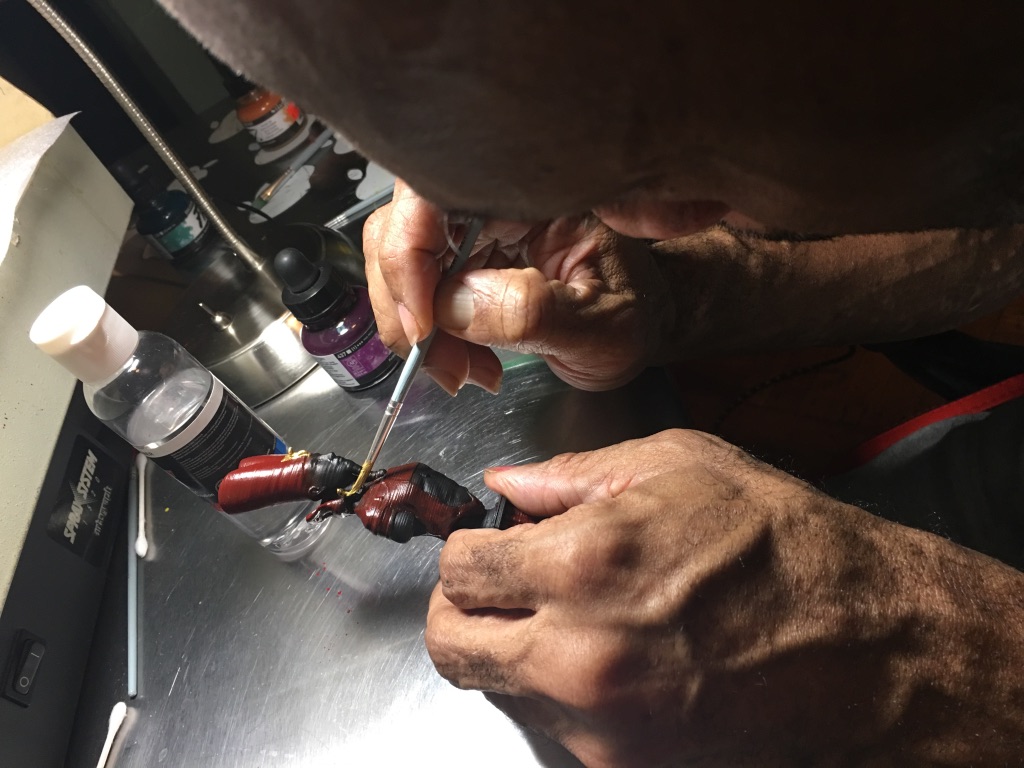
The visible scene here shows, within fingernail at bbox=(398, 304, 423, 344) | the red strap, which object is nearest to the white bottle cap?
fingernail at bbox=(398, 304, 423, 344)

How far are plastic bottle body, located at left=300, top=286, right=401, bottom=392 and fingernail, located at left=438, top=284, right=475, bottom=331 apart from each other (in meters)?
0.18

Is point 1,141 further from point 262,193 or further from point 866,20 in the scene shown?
point 866,20

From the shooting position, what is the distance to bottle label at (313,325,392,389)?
0.72 m

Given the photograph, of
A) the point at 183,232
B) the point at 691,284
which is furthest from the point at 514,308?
the point at 183,232

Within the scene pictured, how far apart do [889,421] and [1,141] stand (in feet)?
3.75

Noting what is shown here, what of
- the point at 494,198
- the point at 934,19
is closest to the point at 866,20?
the point at 934,19

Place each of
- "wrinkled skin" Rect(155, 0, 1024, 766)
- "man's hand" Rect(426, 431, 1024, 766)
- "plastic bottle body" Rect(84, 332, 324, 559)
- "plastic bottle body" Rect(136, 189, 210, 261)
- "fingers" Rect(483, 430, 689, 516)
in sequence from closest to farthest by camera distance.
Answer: "wrinkled skin" Rect(155, 0, 1024, 766) < "man's hand" Rect(426, 431, 1024, 766) < "fingers" Rect(483, 430, 689, 516) < "plastic bottle body" Rect(84, 332, 324, 559) < "plastic bottle body" Rect(136, 189, 210, 261)

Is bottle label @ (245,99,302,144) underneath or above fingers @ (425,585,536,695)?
above

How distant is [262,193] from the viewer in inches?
39.0

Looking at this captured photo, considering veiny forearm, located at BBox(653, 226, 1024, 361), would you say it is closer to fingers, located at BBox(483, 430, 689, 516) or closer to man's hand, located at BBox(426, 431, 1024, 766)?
fingers, located at BBox(483, 430, 689, 516)

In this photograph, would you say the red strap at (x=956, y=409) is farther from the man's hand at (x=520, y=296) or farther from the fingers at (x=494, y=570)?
the fingers at (x=494, y=570)

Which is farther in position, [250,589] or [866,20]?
[250,589]

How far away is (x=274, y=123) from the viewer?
1016 millimetres

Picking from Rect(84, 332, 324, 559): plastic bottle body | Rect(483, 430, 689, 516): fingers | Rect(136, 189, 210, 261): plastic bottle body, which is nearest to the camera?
Rect(483, 430, 689, 516): fingers
